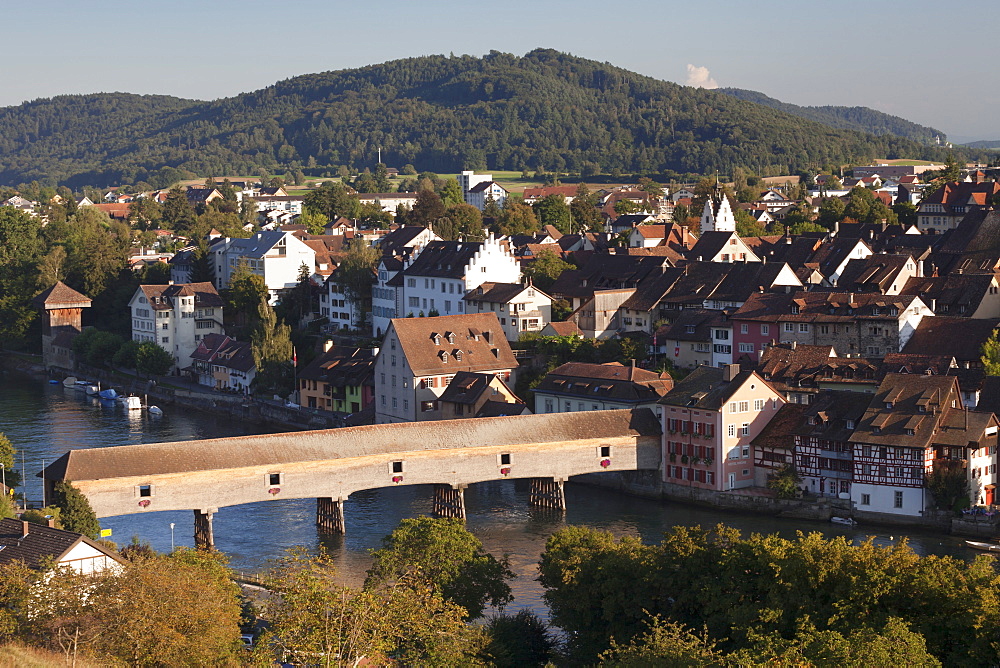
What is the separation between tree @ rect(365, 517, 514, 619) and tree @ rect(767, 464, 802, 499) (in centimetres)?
1331

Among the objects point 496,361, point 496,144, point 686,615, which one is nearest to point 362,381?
point 496,361

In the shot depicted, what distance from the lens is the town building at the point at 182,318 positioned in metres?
72.6

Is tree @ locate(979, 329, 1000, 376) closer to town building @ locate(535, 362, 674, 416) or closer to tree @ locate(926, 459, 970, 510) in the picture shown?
tree @ locate(926, 459, 970, 510)

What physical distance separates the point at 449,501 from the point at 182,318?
33.0m

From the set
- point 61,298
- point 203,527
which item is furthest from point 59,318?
point 203,527

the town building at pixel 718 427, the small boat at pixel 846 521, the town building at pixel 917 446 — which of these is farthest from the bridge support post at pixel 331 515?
the town building at pixel 917 446

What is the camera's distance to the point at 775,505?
139 ft

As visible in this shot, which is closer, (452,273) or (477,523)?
(477,523)

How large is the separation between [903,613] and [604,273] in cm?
3792

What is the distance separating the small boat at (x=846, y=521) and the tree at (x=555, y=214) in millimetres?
54933

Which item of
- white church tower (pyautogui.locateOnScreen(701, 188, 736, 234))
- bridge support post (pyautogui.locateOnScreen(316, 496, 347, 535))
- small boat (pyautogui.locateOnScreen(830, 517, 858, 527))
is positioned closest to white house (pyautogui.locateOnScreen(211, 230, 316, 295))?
white church tower (pyautogui.locateOnScreen(701, 188, 736, 234))

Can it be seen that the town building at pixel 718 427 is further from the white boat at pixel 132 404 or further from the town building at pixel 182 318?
the town building at pixel 182 318

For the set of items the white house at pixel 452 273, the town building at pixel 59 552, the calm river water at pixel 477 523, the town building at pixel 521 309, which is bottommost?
the calm river water at pixel 477 523

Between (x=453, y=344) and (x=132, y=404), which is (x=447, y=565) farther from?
(x=132, y=404)
